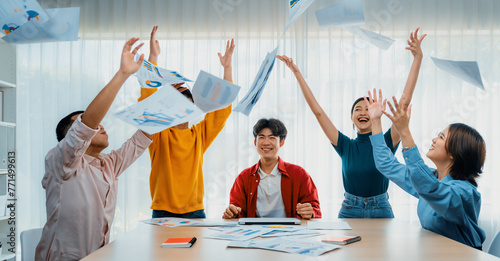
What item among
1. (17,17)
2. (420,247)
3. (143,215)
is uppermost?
(17,17)

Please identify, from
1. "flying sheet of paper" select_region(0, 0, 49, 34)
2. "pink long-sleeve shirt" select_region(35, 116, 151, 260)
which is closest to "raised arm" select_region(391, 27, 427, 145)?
"pink long-sleeve shirt" select_region(35, 116, 151, 260)

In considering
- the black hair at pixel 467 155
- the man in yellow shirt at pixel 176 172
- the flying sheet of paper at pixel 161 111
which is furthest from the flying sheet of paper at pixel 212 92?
the black hair at pixel 467 155

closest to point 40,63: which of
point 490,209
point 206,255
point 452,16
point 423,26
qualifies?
point 206,255

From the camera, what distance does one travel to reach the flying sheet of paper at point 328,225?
187cm

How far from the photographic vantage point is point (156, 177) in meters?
2.29

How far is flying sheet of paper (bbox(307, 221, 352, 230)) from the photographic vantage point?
1870 mm

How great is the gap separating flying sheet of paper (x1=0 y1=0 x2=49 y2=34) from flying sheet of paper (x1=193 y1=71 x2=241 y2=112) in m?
0.79

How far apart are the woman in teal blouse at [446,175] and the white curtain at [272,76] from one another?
71.1 inches

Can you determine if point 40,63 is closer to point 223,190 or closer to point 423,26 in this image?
point 223,190

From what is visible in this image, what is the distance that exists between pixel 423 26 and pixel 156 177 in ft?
9.26

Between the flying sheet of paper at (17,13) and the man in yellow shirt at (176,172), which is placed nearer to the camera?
the flying sheet of paper at (17,13)

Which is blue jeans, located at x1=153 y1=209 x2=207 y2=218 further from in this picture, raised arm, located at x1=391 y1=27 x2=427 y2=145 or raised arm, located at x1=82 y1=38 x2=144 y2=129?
raised arm, located at x1=391 y1=27 x2=427 y2=145

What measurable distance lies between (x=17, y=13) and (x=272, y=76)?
2335 mm

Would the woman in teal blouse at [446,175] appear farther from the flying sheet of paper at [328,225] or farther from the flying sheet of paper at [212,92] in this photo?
the flying sheet of paper at [212,92]
